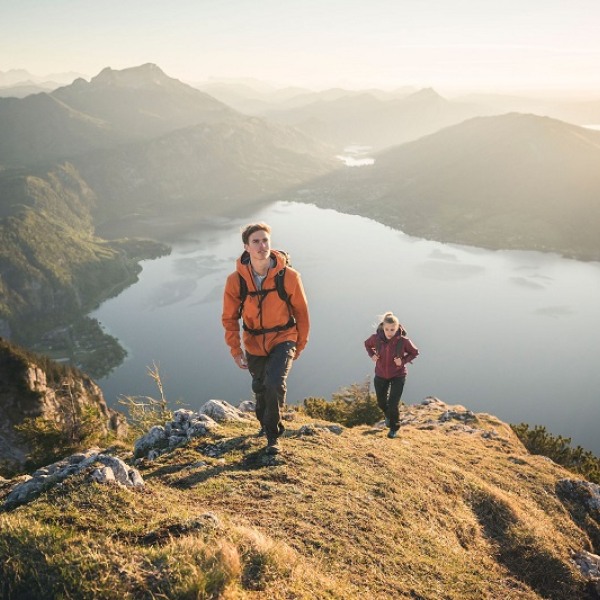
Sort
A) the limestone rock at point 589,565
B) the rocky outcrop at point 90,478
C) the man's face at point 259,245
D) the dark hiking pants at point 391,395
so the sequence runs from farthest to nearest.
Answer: the dark hiking pants at point 391,395, the man's face at point 259,245, the limestone rock at point 589,565, the rocky outcrop at point 90,478

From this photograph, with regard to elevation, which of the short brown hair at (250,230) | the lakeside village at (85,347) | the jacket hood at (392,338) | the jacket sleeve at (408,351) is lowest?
the lakeside village at (85,347)

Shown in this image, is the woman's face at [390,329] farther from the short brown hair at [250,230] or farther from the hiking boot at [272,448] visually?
the short brown hair at [250,230]

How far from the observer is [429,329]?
136 metres

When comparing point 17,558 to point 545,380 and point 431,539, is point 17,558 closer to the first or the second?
point 431,539

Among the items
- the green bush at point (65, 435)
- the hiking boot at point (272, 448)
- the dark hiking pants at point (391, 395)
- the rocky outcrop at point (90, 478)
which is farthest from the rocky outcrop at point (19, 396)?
the rocky outcrop at point (90, 478)

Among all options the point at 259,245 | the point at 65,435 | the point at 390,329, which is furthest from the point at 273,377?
the point at 65,435

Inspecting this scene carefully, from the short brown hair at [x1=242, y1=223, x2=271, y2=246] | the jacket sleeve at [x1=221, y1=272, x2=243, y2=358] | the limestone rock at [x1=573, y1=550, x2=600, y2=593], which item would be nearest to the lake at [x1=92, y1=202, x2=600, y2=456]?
the jacket sleeve at [x1=221, y1=272, x2=243, y2=358]

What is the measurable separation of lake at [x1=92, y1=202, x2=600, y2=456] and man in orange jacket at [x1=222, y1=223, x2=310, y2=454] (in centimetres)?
8044

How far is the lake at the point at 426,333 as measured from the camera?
106 metres

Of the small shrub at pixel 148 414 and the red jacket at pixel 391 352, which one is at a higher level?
the red jacket at pixel 391 352

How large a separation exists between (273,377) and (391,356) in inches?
187

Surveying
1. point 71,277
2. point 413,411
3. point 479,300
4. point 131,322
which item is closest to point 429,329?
point 479,300

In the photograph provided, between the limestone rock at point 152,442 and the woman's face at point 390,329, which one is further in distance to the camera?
the woman's face at point 390,329

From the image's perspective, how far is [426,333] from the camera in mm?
133750
